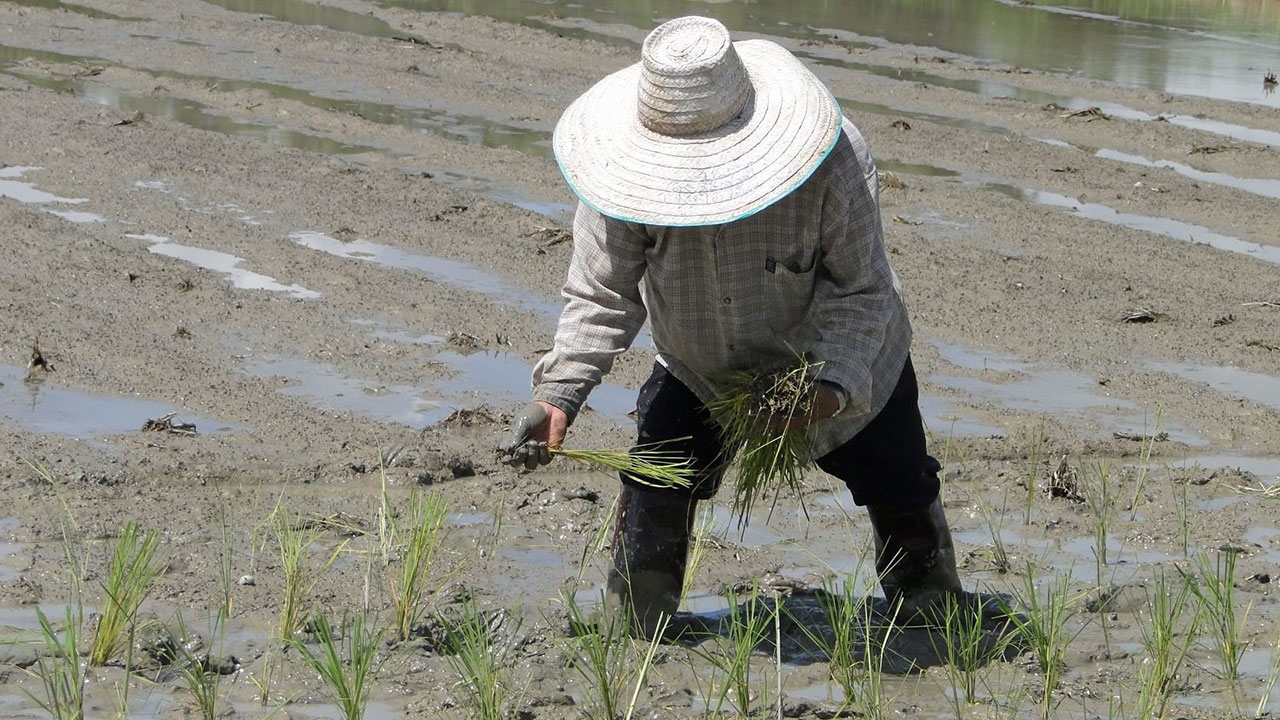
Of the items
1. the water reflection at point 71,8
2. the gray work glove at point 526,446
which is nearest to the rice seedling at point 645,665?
the gray work glove at point 526,446

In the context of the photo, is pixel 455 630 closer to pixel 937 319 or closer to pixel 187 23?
pixel 937 319

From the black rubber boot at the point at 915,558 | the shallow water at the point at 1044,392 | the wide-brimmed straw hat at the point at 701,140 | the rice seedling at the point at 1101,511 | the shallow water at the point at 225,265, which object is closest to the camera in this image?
the wide-brimmed straw hat at the point at 701,140

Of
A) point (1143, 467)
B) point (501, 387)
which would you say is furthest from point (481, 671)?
point (501, 387)

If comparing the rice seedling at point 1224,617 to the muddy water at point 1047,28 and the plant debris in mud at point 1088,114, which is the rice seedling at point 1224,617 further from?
the muddy water at point 1047,28

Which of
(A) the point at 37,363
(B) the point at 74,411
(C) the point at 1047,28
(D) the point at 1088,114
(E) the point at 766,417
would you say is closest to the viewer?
(E) the point at 766,417

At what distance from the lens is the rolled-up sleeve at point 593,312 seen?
3.13 meters

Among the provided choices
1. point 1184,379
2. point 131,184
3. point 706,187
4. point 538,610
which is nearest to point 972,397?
point 1184,379

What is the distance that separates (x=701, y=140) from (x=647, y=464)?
2.39ft

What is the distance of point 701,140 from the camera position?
287 centimetres

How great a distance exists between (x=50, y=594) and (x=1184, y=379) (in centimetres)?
379

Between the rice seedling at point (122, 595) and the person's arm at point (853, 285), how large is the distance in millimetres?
1374

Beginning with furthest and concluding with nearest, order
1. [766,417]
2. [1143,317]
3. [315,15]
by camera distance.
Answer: [315,15] → [1143,317] → [766,417]

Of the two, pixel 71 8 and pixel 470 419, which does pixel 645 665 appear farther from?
pixel 71 8

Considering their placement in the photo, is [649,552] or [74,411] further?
[74,411]
